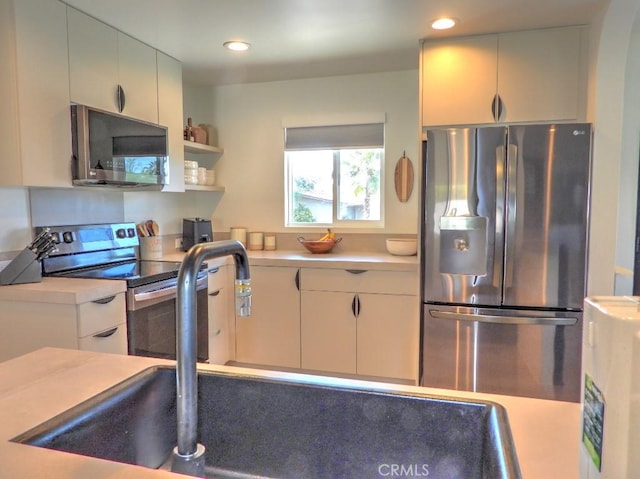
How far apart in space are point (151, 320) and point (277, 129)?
1.95 metres

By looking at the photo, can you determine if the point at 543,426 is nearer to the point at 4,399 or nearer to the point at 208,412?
the point at 208,412

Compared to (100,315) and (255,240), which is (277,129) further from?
(100,315)

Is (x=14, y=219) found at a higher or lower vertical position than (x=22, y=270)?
higher

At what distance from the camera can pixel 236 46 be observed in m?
2.77

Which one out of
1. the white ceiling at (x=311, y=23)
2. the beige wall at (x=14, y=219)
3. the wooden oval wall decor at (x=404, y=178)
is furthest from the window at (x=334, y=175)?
the beige wall at (x=14, y=219)

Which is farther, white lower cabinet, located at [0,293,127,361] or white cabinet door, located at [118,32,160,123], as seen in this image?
white cabinet door, located at [118,32,160,123]

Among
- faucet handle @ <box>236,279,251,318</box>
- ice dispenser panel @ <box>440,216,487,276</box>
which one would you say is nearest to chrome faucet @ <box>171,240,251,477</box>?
faucet handle @ <box>236,279,251,318</box>

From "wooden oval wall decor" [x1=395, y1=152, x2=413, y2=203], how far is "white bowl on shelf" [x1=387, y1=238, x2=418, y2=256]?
37 centimetres

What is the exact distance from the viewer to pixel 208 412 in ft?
3.51

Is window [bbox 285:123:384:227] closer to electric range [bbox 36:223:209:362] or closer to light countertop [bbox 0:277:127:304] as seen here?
electric range [bbox 36:223:209:362]

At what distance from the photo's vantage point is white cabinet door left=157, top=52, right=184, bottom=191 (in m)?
2.93

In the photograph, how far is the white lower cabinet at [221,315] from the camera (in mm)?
3023

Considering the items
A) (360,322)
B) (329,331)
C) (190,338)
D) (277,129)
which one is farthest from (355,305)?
(190,338)

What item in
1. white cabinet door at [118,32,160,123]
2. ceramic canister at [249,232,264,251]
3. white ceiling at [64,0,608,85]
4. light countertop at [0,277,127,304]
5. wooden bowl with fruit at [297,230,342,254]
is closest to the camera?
light countertop at [0,277,127,304]
